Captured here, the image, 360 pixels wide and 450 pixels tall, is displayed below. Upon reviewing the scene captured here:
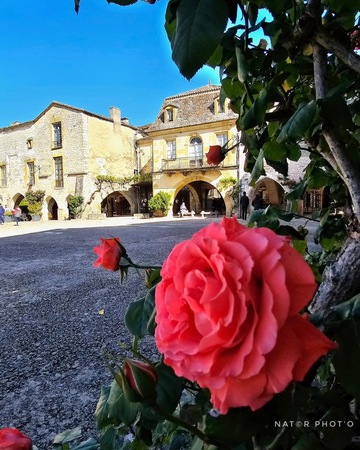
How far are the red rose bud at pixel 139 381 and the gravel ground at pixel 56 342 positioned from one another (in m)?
0.39

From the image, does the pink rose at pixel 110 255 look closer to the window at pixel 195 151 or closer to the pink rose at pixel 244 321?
the pink rose at pixel 244 321

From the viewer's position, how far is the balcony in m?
16.8

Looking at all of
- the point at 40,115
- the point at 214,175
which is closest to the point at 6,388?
the point at 214,175

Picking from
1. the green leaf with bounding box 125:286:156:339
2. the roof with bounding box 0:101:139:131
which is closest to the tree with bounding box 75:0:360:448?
the green leaf with bounding box 125:286:156:339

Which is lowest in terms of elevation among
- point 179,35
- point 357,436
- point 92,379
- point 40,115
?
point 92,379

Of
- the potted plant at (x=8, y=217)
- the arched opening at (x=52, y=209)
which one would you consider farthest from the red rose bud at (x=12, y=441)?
the arched opening at (x=52, y=209)

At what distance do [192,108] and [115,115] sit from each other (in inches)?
226

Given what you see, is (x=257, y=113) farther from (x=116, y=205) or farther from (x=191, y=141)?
(x=116, y=205)

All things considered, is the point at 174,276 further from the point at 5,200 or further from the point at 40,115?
the point at 5,200

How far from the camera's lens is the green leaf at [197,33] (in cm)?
37

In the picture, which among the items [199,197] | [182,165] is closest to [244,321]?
[182,165]

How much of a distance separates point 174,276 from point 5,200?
2449 cm

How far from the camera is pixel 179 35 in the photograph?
0.39 m

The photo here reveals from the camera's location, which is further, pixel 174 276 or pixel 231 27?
pixel 231 27
